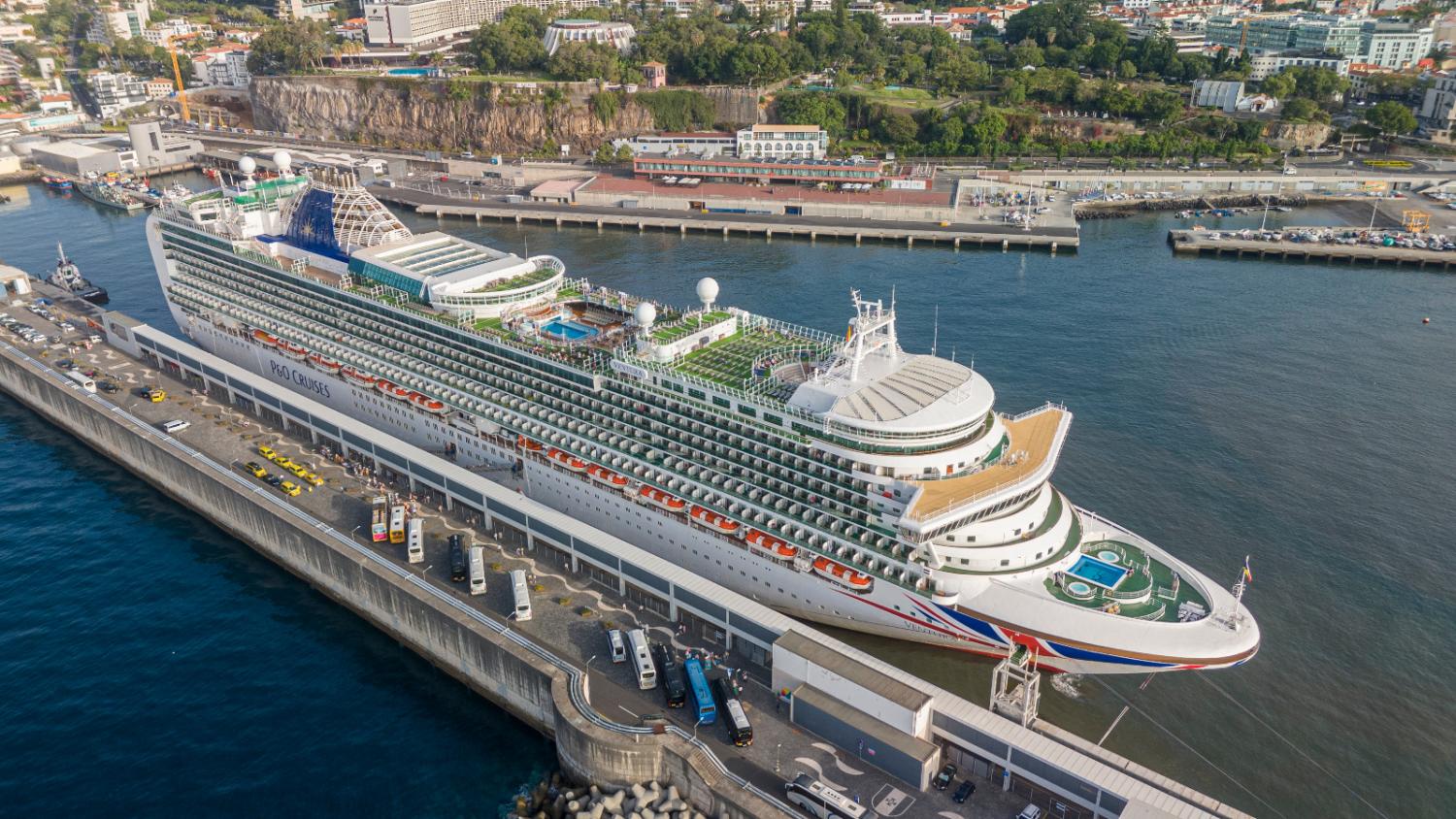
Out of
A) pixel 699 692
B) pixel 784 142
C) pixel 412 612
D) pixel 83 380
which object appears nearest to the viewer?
pixel 699 692

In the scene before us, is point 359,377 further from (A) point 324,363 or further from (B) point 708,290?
(B) point 708,290

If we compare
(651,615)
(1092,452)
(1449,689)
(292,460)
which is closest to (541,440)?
(651,615)

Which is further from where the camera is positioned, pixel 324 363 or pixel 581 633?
pixel 324 363

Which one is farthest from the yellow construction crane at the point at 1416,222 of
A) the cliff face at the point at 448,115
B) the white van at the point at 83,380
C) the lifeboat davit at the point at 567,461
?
the white van at the point at 83,380

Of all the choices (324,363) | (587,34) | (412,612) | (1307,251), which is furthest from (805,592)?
(587,34)

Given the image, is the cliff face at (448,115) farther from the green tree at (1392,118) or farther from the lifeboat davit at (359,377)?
the green tree at (1392,118)

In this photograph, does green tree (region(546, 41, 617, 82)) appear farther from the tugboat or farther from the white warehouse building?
the tugboat

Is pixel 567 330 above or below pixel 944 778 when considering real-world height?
above

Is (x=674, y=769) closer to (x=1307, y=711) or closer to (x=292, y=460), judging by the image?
(x=1307, y=711)

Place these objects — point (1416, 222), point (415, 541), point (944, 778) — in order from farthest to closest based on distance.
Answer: point (1416, 222)
point (415, 541)
point (944, 778)
